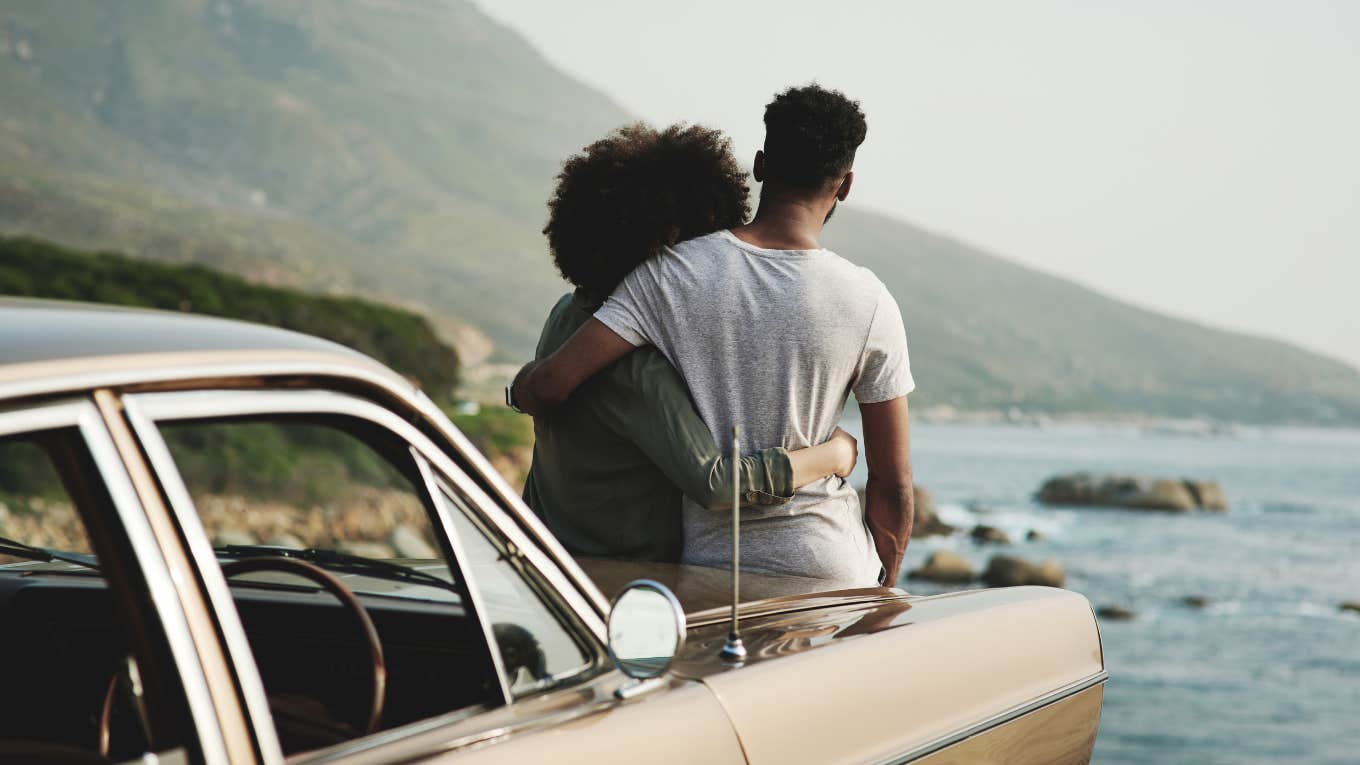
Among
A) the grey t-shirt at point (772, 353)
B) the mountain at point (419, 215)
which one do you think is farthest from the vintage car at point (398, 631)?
the mountain at point (419, 215)

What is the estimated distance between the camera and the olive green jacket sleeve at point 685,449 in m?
3.07

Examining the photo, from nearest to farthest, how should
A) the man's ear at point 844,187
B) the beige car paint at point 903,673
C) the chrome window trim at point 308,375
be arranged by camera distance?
the chrome window trim at point 308,375 < the beige car paint at point 903,673 < the man's ear at point 844,187

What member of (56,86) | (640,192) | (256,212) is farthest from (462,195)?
(640,192)

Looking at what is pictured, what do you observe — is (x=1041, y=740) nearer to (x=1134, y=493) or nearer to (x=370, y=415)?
(x=370, y=415)

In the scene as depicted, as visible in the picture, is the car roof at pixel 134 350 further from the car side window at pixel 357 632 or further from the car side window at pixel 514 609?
the car side window at pixel 514 609

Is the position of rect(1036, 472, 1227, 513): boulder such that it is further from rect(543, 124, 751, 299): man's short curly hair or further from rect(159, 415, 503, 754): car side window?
rect(159, 415, 503, 754): car side window

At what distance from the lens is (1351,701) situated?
21.9m

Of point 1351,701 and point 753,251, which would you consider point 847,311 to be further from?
point 1351,701

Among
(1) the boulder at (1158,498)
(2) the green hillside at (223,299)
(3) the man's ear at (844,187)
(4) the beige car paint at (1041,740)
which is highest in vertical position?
(2) the green hillside at (223,299)

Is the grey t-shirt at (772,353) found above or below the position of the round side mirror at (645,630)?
above

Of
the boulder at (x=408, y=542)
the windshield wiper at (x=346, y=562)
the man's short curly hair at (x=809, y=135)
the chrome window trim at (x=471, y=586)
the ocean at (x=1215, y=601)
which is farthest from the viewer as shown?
the boulder at (x=408, y=542)

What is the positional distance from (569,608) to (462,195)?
181m

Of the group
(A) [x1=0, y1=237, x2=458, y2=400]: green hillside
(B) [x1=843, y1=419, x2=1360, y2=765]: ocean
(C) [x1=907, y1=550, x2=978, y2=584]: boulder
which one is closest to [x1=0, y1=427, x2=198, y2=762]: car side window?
(B) [x1=843, y1=419, x2=1360, y2=765]: ocean

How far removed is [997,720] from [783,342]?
3.15ft
